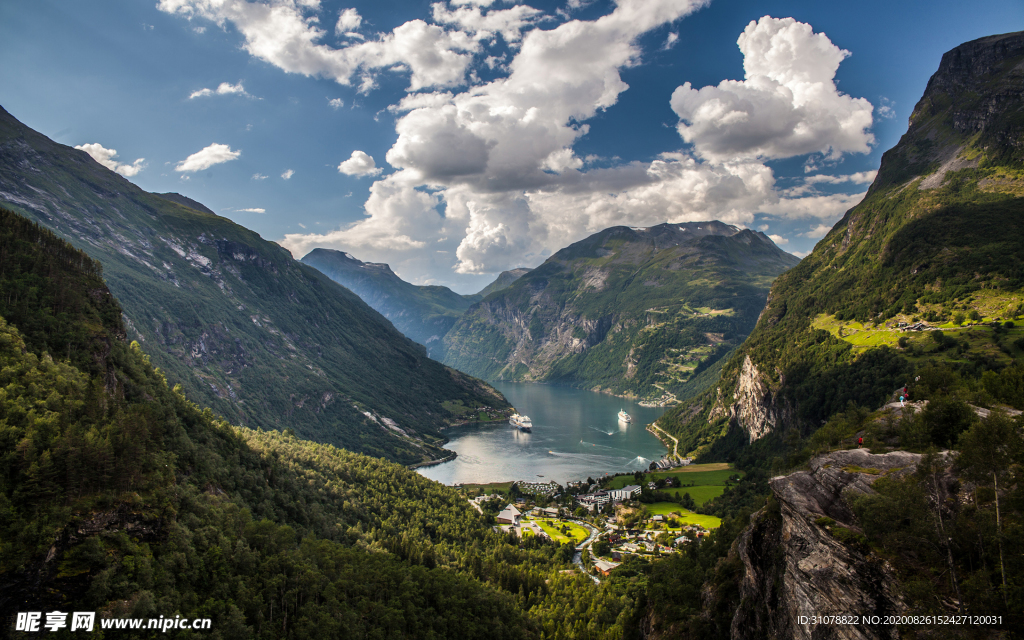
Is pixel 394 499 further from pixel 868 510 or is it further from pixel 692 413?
pixel 692 413

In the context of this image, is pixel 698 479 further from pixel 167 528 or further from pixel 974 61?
pixel 974 61

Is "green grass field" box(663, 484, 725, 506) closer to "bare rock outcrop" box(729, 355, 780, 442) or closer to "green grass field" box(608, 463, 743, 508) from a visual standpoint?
"green grass field" box(608, 463, 743, 508)

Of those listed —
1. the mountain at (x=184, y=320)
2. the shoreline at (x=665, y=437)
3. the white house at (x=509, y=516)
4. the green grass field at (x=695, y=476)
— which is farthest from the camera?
the shoreline at (x=665, y=437)

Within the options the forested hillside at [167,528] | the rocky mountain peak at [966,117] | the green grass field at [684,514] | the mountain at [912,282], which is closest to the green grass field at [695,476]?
the green grass field at [684,514]

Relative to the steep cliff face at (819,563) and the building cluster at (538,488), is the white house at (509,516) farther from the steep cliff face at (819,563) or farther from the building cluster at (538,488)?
the steep cliff face at (819,563)

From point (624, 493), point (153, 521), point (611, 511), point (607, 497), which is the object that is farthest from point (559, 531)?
point (153, 521)

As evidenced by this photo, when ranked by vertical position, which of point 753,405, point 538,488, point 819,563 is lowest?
point 538,488

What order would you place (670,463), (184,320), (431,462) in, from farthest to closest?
1. (431,462)
2. (184,320)
3. (670,463)
